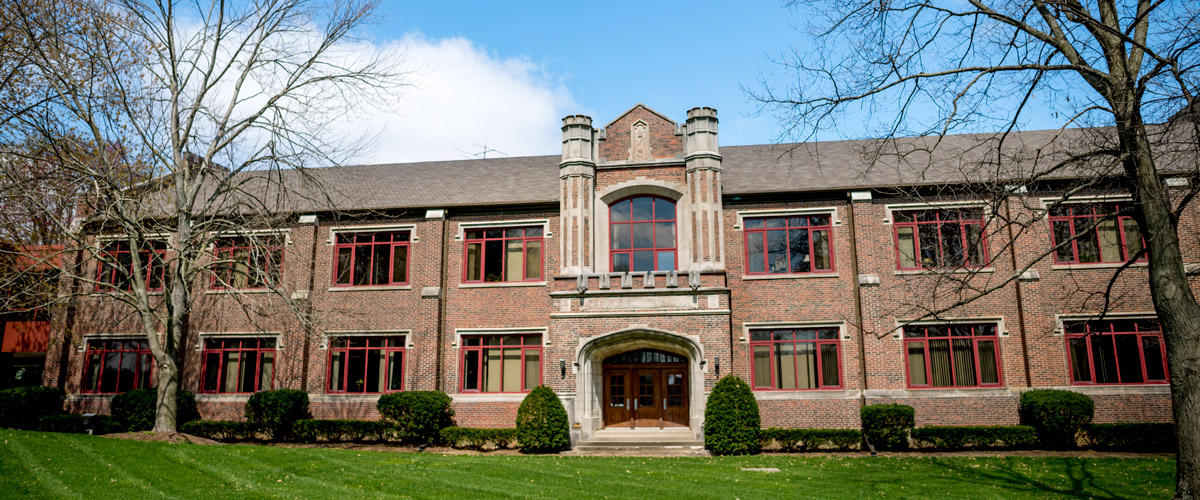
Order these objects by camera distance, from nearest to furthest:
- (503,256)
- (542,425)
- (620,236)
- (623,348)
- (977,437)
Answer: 1. (977,437)
2. (542,425)
3. (623,348)
4. (620,236)
5. (503,256)

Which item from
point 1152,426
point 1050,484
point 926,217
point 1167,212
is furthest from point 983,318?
point 1167,212

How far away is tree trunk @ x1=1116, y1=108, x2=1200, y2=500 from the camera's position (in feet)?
30.3

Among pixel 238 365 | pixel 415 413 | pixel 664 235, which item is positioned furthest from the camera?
pixel 238 365

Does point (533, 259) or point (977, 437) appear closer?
point (977, 437)

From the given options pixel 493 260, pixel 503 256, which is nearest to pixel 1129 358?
pixel 503 256

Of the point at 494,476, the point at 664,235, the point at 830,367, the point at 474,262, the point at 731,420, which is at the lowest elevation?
the point at 494,476

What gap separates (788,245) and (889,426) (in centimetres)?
539

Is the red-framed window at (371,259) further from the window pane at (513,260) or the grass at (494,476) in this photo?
the grass at (494,476)

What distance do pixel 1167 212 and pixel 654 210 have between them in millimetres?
12664

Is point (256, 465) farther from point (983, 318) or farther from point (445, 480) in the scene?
point (983, 318)

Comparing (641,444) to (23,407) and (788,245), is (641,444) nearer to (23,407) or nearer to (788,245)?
(788,245)

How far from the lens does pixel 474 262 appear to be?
21578 mm

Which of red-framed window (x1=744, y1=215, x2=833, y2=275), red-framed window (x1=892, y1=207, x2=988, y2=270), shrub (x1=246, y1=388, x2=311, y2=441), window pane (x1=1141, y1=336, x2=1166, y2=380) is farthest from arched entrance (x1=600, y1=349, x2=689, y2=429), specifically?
window pane (x1=1141, y1=336, x2=1166, y2=380)

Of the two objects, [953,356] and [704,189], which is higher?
[704,189]
